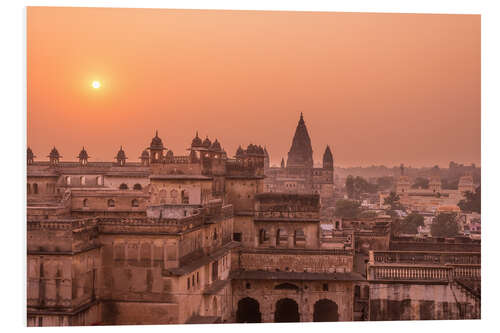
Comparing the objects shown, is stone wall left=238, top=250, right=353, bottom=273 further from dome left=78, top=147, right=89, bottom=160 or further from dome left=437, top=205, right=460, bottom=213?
dome left=78, top=147, right=89, bottom=160

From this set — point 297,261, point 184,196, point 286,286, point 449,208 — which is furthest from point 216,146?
point 449,208

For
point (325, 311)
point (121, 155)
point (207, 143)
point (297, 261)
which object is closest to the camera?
point (121, 155)

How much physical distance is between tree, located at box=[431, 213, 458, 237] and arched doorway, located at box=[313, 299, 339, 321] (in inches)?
164

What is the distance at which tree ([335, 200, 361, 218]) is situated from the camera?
3494 centimetres

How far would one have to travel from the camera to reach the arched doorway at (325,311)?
1883 centimetres

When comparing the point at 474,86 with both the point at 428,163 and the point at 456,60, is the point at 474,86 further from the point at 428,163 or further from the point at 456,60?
the point at 428,163

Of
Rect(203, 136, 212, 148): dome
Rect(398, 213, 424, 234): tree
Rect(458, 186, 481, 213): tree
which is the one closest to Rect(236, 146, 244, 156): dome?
Rect(203, 136, 212, 148): dome

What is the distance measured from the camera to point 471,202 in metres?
16.1

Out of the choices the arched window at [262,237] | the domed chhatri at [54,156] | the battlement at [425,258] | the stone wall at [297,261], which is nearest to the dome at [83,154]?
the domed chhatri at [54,156]

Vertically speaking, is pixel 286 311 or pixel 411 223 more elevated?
pixel 411 223

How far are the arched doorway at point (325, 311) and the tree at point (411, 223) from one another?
8.40 meters

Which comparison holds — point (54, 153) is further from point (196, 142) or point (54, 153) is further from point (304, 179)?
point (304, 179)

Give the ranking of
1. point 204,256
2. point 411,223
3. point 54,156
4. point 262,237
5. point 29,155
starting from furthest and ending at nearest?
point 411,223, point 262,237, point 54,156, point 204,256, point 29,155

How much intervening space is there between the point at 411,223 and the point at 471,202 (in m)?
11.9
